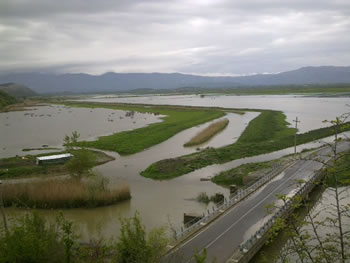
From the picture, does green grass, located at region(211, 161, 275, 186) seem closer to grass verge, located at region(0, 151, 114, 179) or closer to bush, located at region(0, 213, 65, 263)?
grass verge, located at region(0, 151, 114, 179)

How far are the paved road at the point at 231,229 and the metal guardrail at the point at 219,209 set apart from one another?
0.43 metres

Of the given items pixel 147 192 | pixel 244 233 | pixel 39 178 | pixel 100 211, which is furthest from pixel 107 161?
pixel 244 233

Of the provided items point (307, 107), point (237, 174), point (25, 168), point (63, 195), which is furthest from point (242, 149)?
point (307, 107)

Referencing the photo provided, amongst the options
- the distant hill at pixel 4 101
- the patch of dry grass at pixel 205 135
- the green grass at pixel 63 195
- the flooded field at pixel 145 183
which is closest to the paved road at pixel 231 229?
the flooded field at pixel 145 183

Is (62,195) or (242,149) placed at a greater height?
(242,149)

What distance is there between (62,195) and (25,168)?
1497 centimetres

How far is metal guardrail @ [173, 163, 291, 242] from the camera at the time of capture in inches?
766

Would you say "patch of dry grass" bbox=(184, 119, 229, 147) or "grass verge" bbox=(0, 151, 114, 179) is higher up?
"patch of dry grass" bbox=(184, 119, 229, 147)

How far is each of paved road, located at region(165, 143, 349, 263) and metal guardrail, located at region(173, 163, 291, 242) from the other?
0.43 m

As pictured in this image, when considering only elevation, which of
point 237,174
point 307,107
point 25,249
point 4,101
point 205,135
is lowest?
point 237,174

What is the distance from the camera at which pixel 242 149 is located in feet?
164

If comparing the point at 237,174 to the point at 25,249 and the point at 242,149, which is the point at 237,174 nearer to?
the point at 242,149

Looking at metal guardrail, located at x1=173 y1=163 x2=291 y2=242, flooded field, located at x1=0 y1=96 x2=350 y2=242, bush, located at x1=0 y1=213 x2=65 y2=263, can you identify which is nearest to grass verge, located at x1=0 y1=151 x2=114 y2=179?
flooded field, located at x1=0 y1=96 x2=350 y2=242

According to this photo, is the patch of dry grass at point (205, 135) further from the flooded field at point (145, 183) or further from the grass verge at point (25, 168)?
the grass verge at point (25, 168)
